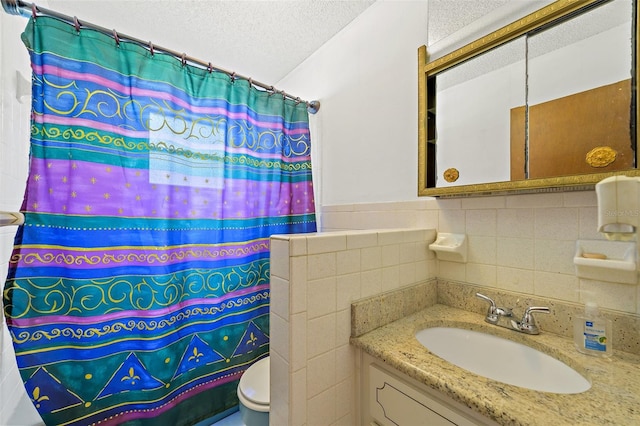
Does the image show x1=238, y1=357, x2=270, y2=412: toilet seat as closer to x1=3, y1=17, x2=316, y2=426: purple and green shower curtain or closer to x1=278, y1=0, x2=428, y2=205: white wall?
x1=3, y1=17, x2=316, y2=426: purple and green shower curtain

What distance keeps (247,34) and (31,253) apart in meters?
1.64

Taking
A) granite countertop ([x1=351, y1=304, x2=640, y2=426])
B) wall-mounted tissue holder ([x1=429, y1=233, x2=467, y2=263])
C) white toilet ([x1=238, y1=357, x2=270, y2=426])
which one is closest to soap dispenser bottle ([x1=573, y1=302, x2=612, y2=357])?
granite countertop ([x1=351, y1=304, x2=640, y2=426])

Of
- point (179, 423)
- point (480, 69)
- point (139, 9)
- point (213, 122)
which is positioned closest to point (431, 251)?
point (480, 69)

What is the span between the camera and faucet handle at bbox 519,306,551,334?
2.86 ft

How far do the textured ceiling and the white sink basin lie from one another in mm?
1812

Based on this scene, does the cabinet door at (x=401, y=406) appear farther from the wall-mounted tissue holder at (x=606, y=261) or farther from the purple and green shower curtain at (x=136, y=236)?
the purple and green shower curtain at (x=136, y=236)

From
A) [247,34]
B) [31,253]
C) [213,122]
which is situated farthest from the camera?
[247,34]

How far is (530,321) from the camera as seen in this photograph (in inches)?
34.9

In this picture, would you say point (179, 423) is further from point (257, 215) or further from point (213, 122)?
point (213, 122)

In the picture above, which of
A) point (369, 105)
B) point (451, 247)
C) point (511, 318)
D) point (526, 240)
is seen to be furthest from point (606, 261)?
point (369, 105)

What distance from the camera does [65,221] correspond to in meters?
0.98

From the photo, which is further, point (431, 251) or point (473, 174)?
point (431, 251)

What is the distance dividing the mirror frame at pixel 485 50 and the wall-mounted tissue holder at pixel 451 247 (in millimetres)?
195

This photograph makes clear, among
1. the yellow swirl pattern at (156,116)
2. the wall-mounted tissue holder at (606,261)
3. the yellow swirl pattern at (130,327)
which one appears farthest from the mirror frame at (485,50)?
the yellow swirl pattern at (130,327)
